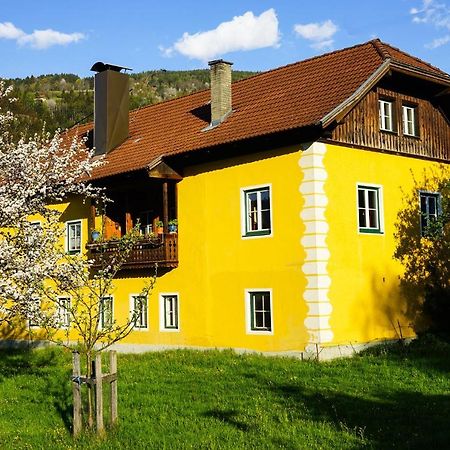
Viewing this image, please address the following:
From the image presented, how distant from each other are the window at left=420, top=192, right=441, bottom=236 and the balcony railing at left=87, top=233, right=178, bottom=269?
7.24 metres

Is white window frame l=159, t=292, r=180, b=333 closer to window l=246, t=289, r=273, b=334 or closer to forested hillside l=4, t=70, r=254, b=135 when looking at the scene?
window l=246, t=289, r=273, b=334

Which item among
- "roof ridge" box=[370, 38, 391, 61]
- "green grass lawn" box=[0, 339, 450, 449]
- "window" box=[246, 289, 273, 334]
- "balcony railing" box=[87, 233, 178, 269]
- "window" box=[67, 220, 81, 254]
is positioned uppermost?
"roof ridge" box=[370, 38, 391, 61]

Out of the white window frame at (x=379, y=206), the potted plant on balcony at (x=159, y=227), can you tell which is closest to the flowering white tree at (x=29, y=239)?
the potted plant on balcony at (x=159, y=227)

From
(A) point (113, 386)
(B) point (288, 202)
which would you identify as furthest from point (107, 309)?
(B) point (288, 202)

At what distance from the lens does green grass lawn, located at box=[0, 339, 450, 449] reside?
10.1 metres

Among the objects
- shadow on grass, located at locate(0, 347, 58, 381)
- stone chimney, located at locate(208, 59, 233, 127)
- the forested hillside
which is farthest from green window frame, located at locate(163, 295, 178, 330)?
the forested hillside

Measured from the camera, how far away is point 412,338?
772 inches

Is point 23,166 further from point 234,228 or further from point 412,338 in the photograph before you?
point 412,338

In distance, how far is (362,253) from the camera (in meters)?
18.6

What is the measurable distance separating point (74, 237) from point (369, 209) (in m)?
10.9

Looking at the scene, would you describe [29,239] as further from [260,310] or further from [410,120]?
[410,120]

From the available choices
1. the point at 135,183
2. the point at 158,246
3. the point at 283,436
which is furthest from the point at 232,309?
the point at 283,436

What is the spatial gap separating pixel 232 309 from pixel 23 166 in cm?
767

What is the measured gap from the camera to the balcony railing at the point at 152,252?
20531 mm
